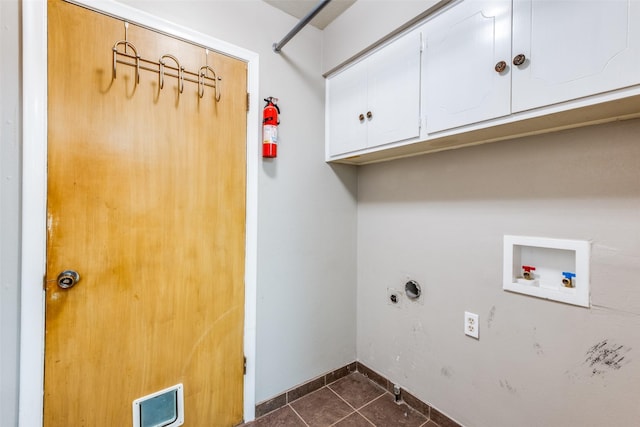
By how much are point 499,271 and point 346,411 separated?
3.91 feet

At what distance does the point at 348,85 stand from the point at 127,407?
2.04 metres

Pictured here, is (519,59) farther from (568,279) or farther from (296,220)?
(296,220)

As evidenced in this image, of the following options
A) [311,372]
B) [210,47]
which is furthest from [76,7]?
[311,372]

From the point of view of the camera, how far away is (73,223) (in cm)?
113

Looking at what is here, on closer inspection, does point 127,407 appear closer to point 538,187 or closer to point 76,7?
point 76,7

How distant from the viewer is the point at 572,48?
91 centimetres

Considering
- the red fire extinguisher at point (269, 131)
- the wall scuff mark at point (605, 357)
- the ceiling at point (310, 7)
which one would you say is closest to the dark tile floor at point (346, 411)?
the wall scuff mark at point (605, 357)

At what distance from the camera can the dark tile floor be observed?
158 cm

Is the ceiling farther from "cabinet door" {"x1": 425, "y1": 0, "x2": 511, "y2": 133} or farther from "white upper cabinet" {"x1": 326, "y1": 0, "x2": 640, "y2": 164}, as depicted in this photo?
"cabinet door" {"x1": 425, "y1": 0, "x2": 511, "y2": 133}

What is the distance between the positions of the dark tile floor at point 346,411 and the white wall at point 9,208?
108 centimetres

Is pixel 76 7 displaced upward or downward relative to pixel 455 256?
upward

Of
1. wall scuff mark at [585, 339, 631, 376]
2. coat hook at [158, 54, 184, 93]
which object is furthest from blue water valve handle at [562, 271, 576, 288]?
coat hook at [158, 54, 184, 93]

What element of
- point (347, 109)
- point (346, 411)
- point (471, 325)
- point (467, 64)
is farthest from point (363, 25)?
point (346, 411)

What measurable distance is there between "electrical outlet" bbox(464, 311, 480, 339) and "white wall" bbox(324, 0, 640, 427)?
29 millimetres
